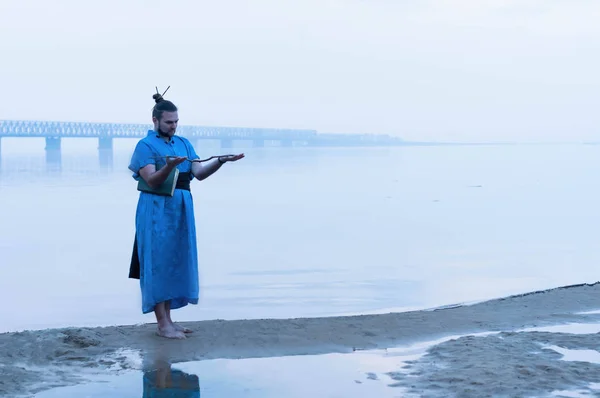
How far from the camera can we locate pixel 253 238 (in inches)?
615

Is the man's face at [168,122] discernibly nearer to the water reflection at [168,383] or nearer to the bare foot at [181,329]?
the bare foot at [181,329]

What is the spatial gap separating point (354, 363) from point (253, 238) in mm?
10057

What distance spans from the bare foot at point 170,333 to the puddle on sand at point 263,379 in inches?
21.3

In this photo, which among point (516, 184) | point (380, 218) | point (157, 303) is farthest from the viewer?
point (516, 184)

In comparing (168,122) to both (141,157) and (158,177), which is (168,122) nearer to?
(141,157)

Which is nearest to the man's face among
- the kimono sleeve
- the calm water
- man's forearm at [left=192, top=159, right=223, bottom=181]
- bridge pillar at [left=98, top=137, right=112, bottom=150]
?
the kimono sleeve

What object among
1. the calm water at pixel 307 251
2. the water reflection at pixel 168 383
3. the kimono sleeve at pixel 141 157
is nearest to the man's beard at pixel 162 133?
the kimono sleeve at pixel 141 157

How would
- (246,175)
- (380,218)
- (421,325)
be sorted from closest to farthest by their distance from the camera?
(421,325)
(380,218)
(246,175)

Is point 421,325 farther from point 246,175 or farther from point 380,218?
point 246,175

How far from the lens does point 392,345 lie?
6.11m

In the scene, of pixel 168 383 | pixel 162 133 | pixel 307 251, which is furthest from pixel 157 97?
pixel 307 251

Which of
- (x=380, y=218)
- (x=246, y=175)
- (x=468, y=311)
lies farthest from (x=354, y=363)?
(x=246, y=175)

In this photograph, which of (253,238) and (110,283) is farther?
(253,238)

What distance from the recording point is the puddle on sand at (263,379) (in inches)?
196
